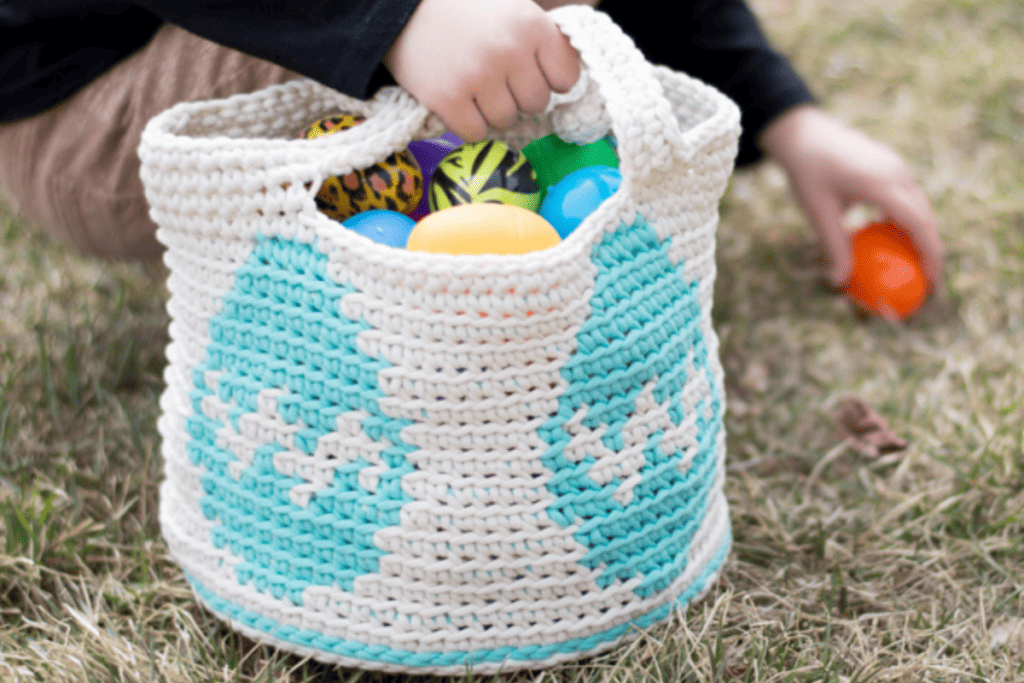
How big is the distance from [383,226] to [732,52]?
1026 millimetres

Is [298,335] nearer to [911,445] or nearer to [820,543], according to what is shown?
[820,543]

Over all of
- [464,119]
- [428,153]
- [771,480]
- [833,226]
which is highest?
[464,119]

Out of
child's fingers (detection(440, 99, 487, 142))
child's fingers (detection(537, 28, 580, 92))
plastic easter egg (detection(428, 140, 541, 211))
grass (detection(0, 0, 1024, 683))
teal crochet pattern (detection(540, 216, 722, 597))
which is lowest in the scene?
grass (detection(0, 0, 1024, 683))

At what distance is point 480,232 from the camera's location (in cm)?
88

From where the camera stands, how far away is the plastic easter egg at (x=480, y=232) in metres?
0.88

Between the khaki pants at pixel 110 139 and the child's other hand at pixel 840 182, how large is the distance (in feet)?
3.21

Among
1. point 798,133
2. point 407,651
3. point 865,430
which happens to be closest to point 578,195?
point 407,651

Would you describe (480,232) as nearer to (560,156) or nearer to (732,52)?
(560,156)

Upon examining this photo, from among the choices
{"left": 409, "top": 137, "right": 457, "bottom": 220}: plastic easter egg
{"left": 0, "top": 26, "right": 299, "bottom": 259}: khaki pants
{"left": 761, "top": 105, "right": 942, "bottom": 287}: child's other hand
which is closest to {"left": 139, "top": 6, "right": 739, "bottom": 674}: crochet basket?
{"left": 409, "top": 137, "right": 457, "bottom": 220}: plastic easter egg

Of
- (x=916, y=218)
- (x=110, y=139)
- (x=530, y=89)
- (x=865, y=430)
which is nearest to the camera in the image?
(x=530, y=89)

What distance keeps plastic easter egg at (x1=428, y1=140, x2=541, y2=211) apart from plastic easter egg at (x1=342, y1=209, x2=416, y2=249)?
0.07m

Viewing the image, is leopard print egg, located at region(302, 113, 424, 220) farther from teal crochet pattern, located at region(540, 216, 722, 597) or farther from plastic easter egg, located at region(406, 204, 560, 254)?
teal crochet pattern, located at region(540, 216, 722, 597)

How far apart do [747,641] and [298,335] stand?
592 mm

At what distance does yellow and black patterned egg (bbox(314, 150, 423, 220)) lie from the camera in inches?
38.1
